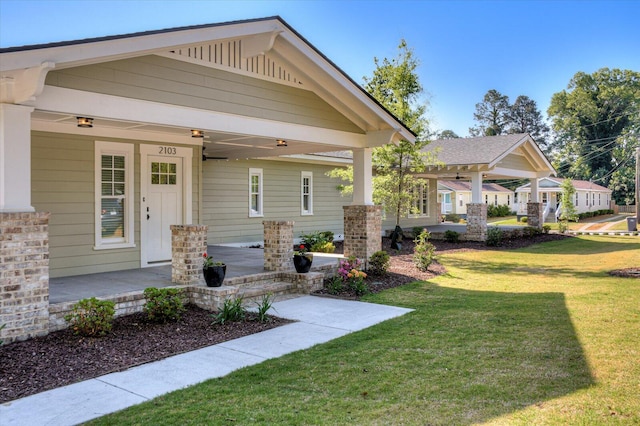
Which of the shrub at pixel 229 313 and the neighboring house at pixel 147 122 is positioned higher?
the neighboring house at pixel 147 122

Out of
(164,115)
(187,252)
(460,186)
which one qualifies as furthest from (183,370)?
(460,186)

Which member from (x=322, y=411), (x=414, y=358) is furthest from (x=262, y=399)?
(x=414, y=358)

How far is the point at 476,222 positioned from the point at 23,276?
16.9 metres

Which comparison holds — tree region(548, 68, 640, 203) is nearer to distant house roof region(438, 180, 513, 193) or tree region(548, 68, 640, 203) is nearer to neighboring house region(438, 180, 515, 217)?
neighboring house region(438, 180, 515, 217)

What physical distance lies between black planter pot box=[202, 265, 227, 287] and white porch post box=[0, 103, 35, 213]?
104 inches

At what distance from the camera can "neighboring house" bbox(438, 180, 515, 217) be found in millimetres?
46031

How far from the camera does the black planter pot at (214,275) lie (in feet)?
25.1

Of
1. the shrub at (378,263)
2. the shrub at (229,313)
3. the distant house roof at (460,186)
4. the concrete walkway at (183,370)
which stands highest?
the distant house roof at (460,186)

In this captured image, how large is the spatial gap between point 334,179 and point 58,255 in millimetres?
12208

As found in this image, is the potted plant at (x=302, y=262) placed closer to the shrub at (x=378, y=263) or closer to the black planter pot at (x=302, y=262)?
the black planter pot at (x=302, y=262)

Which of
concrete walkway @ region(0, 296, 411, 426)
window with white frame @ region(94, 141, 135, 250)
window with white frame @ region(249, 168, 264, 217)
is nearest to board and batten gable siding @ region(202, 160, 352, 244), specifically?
window with white frame @ region(249, 168, 264, 217)

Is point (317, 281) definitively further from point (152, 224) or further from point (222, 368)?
point (222, 368)

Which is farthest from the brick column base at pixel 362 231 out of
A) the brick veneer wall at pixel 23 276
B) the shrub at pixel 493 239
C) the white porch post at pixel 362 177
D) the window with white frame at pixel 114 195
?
the shrub at pixel 493 239

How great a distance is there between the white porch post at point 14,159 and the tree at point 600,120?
60550mm
